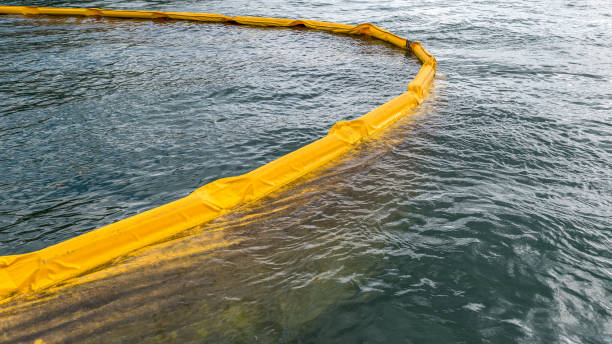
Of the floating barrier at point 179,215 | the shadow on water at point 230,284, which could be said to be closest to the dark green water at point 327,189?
the shadow on water at point 230,284

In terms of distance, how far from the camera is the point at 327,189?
13.8 ft

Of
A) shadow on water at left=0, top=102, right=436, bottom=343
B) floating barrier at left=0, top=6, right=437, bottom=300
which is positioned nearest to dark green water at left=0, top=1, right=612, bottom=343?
shadow on water at left=0, top=102, right=436, bottom=343

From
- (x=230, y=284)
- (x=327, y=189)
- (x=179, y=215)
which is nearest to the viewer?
(x=230, y=284)

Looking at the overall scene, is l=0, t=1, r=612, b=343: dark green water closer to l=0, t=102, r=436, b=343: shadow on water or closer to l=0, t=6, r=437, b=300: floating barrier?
l=0, t=102, r=436, b=343: shadow on water

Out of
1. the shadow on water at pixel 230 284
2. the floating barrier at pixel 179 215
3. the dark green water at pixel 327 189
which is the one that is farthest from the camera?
the floating barrier at pixel 179 215

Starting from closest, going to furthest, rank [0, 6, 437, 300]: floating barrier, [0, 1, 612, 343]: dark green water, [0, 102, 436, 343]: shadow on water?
[0, 102, 436, 343]: shadow on water
[0, 1, 612, 343]: dark green water
[0, 6, 437, 300]: floating barrier

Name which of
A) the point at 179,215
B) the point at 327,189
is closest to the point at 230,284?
the point at 179,215

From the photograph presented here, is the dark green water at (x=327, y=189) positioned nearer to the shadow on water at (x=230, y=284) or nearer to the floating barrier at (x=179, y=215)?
the shadow on water at (x=230, y=284)

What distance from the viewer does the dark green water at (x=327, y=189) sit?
276cm

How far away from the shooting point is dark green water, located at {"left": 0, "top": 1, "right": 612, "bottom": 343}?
2.76 meters

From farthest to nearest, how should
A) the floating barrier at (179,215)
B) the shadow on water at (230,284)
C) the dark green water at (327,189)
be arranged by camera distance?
the floating barrier at (179,215) → the dark green water at (327,189) → the shadow on water at (230,284)

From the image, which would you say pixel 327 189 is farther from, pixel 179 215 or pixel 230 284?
pixel 230 284

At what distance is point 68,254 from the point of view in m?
3.08

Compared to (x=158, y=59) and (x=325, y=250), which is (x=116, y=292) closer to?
(x=325, y=250)
